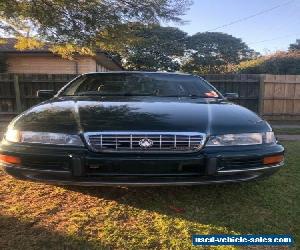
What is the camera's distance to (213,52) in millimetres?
43531

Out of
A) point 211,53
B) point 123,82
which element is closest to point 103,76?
point 123,82

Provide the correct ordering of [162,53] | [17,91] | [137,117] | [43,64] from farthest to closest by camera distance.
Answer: [162,53]
[43,64]
[17,91]
[137,117]

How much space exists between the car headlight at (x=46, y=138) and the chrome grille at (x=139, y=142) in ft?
0.35

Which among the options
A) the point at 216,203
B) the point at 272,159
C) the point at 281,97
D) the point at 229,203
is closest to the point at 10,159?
the point at 216,203

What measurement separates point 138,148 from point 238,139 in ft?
2.70

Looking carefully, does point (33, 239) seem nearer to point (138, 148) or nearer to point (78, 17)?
point (138, 148)

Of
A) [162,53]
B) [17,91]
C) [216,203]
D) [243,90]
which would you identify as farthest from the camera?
[162,53]

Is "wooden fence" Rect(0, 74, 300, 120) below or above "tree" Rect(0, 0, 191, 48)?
below

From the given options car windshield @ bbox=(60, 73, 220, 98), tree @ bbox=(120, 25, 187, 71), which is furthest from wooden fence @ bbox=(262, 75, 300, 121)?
tree @ bbox=(120, 25, 187, 71)

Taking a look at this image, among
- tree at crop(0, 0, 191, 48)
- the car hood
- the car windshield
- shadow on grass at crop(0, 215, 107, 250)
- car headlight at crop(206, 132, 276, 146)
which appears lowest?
shadow on grass at crop(0, 215, 107, 250)

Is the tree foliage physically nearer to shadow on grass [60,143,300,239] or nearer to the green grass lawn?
shadow on grass [60,143,300,239]

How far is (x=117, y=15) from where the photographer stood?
789 cm

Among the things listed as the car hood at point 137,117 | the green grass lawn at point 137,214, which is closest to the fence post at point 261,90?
the green grass lawn at point 137,214

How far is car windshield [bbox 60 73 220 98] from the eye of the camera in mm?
4477
